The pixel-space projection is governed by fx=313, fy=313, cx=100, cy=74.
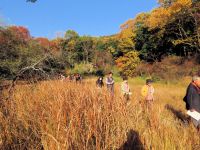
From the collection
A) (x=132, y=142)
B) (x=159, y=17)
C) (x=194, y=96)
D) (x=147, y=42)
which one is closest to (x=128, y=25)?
(x=147, y=42)

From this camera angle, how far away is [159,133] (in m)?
5.29

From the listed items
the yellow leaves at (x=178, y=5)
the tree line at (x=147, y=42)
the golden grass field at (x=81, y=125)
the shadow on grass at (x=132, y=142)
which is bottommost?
the shadow on grass at (x=132, y=142)

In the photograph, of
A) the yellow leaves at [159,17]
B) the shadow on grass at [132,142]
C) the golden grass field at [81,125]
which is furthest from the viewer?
the yellow leaves at [159,17]

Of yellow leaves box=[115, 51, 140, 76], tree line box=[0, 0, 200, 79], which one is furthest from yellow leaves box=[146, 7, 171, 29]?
yellow leaves box=[115, 51, 140, 76]

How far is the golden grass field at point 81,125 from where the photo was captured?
165 inches

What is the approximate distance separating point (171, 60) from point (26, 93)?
3778 centimetres

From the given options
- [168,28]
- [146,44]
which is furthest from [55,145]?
→ [146,44]

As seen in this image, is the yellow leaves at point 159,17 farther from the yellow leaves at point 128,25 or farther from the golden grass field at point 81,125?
the golden grass field at point 81,125

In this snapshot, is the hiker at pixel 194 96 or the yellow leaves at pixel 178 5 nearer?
the hiker at pixel 194 96

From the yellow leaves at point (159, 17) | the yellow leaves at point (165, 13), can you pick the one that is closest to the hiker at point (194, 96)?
the yellow leaves at point (165, 13)

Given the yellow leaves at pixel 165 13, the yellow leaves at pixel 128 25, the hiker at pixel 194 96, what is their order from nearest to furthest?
the hiker at pixel 194 96 → the yellow leaves at pixel 165 13 → the yellow leaves at pixel 128 25

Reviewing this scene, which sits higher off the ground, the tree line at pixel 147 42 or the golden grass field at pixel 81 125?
the tree line at pixel 147 42

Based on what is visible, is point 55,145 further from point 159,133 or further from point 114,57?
point 114,57

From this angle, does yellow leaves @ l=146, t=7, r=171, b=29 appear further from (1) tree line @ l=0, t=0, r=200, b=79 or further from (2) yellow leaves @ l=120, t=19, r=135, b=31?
(2) yellow leaves @ l=120, t=19, r=135, b=31
